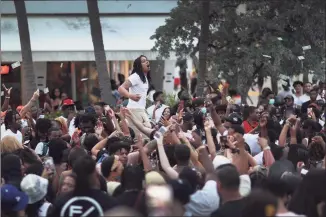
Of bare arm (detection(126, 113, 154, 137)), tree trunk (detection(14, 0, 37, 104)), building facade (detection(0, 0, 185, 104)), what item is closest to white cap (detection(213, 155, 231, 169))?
bare arm (detection(126, 113, 154, 137))

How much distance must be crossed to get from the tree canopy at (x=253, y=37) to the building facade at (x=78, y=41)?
3550 millimetres

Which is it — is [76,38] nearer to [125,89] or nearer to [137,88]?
[137,88]

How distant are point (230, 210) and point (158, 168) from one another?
3.01 m

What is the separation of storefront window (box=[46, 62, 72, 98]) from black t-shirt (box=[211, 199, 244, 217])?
2335 centimetres

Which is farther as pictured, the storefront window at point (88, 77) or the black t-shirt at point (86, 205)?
the storefront window at point (88, 77)

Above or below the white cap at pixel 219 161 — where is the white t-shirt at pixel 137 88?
above

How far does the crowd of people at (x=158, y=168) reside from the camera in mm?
7988

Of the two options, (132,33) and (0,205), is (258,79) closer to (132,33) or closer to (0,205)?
(132,33)

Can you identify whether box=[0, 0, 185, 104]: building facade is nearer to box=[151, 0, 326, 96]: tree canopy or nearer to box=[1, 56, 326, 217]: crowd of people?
box=[151, 0, 326, 96]: tree canopy

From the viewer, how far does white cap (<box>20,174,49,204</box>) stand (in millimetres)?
8852

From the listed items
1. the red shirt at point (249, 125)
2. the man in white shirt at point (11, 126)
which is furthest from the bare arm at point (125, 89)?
the red shirt at point (249, 125)

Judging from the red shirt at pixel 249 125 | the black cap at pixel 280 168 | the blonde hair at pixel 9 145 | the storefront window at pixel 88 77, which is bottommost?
the black cap at pixel 280 168

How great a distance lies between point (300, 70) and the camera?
956 inches

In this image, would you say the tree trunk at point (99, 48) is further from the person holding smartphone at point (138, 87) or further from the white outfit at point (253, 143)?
the white outfit at point (253, 143)
